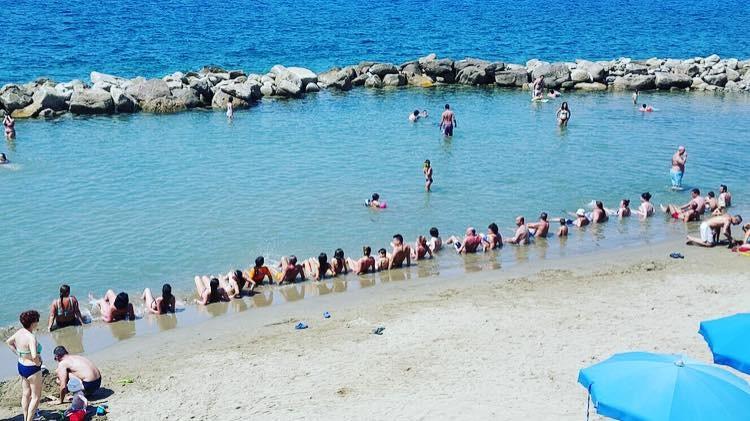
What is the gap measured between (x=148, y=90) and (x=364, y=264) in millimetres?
21878

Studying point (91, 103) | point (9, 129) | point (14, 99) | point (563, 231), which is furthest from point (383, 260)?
point (14, 99)

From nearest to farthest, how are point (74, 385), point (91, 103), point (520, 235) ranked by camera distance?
point (74, 385) < point (520, 235) < point (91, 103)

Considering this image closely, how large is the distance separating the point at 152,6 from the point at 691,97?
59.2 m

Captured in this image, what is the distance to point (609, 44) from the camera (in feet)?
214

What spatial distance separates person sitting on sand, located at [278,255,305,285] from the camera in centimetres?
1842

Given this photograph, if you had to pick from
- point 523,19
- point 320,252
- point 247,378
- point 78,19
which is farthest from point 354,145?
point 523,19

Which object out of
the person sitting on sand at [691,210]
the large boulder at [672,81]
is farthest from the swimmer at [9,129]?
the large boulder at [672,81]

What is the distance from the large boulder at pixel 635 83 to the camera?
43.2 metres

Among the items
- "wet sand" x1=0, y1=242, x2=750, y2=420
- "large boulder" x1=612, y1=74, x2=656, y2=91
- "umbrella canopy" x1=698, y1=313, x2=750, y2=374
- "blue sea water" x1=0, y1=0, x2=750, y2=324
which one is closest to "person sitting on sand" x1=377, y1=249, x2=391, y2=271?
"wet sand" x1=0, y1=242, x2=750, y2=420

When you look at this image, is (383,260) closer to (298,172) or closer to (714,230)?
(298,172)

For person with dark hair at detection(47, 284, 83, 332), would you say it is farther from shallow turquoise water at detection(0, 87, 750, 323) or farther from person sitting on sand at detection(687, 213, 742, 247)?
person sitting on sand at detection(687, 213, 742, 247)

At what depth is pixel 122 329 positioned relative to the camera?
53.1 feet

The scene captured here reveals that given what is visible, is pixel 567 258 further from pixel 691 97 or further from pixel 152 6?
pixel 152 6

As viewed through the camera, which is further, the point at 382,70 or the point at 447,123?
the point at 382,70
